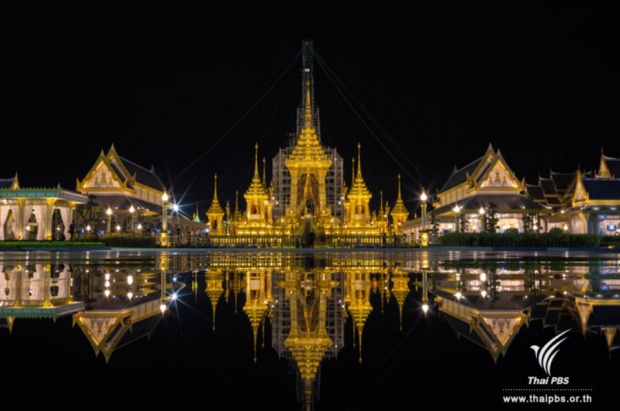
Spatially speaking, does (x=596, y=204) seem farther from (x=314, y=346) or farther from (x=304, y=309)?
(x=314, y=346)

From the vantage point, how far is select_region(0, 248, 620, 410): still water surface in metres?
3.42

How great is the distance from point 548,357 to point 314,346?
1.63m

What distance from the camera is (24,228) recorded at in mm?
45469

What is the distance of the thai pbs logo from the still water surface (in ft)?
0.06

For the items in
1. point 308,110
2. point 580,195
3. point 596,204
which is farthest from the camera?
point 308,110

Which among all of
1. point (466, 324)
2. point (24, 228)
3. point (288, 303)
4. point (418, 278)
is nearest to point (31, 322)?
point (288, 303)

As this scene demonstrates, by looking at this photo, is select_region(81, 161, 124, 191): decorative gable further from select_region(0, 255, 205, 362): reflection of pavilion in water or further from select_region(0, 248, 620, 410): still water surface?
select_region(0, 248, 620, 410): still water surface

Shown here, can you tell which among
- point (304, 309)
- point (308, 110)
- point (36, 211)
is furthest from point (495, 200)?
point (304, 309)

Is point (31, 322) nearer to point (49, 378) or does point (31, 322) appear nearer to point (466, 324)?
point (49, 378)

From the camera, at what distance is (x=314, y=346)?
4.52 m

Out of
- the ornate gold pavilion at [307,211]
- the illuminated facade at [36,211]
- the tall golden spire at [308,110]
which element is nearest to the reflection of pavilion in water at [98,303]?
the ornate gold pavilion at [307,211]

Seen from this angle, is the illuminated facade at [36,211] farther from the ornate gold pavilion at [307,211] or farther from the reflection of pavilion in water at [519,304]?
the reflection of pavilion in water at [519,304]

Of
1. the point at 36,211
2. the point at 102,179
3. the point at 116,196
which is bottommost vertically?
the point at 36,211

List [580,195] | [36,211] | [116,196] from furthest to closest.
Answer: [116,196], [580,195], [36,211]
